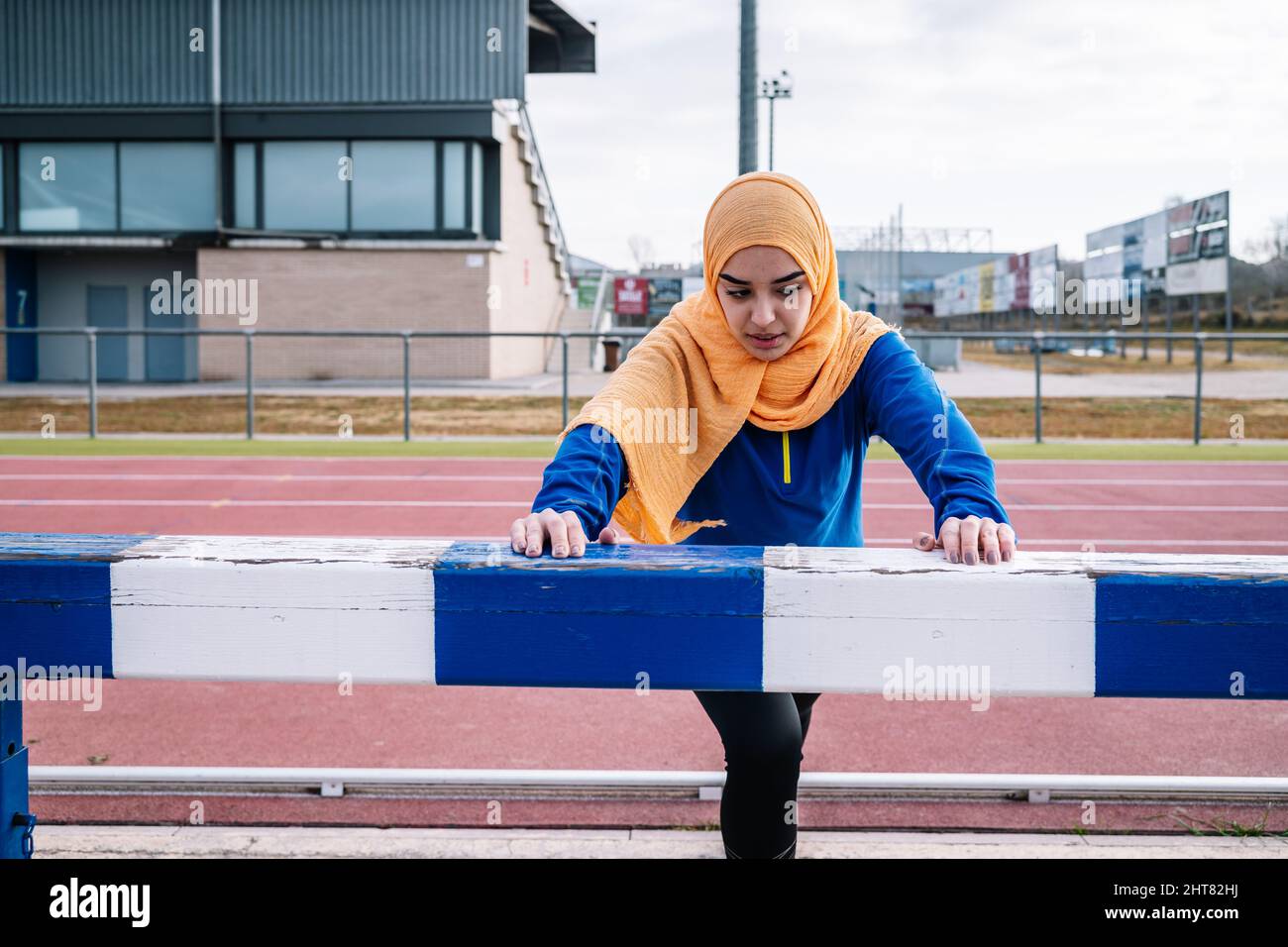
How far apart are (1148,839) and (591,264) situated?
6614 cm

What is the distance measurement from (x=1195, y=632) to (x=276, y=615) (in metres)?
1.22

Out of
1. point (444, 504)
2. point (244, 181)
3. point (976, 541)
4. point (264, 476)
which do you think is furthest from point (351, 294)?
point (976, 541)

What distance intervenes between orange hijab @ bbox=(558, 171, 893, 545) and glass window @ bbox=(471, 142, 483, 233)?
2666 cm

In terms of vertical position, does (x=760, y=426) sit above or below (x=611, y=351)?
below

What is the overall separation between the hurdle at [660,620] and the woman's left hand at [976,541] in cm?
7

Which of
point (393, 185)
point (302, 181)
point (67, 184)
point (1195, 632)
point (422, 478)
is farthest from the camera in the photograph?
point (67, 184)

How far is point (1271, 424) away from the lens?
1891 centimetres

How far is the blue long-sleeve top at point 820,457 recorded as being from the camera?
2289 mm

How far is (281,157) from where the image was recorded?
2814cm

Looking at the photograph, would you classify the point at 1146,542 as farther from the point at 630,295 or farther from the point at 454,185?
Answer: the point at 630,295

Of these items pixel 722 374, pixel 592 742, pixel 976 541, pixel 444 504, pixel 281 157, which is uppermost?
pixel 281 157

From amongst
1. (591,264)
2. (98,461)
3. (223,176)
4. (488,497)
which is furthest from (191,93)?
(591,264)

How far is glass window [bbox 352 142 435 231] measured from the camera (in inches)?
1099
